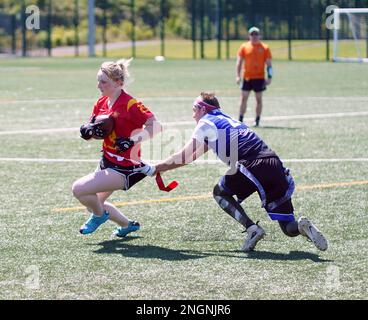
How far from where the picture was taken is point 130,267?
8.18m

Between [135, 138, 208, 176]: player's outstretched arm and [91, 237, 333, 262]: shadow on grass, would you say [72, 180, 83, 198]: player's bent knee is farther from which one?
[135, 138, 208, 176]: player's outstretched arm

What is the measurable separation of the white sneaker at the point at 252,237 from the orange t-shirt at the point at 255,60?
12.3 metres

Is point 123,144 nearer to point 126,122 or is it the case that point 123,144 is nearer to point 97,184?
point 126,122

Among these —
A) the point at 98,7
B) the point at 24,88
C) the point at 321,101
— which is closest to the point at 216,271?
the point at 321,101

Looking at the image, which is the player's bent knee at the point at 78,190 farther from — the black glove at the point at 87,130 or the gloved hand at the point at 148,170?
the gloved hand at the point at 148,170

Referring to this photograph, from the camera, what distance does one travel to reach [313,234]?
27.8 feet

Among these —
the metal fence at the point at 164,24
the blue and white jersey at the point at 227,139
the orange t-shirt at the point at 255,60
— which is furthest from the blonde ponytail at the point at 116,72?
the metal fence at the point at 164,24

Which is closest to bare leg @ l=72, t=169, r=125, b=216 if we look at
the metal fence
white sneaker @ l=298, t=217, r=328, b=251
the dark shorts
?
the dark shorts

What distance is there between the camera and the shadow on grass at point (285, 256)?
845 cm

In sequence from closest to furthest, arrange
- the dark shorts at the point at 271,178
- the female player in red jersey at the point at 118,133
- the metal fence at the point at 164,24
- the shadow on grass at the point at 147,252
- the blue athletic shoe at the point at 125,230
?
1. the shadow on grass at the point at 147,252
2. the dark shorts at the point at 271,178
3. the female player in red jersey at the point at 118,133
4. the blue athletic shoe at the point at 125,230
5. the metal fence at the point at 164,24

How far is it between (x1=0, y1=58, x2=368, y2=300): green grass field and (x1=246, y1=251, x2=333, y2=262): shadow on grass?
2cm

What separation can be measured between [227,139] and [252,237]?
2.92 ft

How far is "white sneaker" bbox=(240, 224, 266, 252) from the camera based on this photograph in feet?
28.8

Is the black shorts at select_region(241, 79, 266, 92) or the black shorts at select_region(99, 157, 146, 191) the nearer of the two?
the black shorts at select_region(99, 157, 146, 191)
